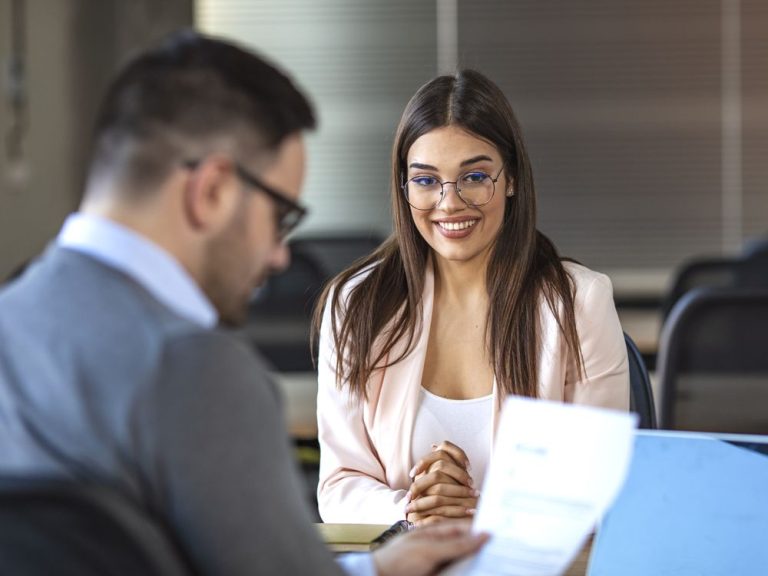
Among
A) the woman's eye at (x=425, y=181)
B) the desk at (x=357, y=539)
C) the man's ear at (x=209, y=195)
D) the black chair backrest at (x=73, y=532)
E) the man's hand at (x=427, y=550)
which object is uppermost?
the man's ear at (x=209, y=195)

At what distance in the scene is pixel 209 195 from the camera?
109cm

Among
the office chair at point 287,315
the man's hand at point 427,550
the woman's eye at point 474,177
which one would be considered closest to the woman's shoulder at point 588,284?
the woman's eye at point 474,177

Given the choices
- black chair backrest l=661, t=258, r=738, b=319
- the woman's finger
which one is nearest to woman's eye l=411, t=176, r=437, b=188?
the woman's finger

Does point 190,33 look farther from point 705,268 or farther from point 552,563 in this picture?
point 705,268

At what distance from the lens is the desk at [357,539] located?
157 centimetres

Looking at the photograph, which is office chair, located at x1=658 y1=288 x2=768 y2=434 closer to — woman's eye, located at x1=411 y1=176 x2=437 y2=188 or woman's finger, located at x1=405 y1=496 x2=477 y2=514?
woman's eye, located at x1=411 y1=176 x2=437 y2=188

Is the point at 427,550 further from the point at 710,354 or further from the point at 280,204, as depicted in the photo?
the point at 710,354

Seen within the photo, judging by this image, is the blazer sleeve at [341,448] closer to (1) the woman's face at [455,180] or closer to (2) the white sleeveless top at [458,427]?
(2) the white sleeveless top at [458,427]

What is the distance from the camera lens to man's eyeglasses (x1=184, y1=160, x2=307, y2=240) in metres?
1.10

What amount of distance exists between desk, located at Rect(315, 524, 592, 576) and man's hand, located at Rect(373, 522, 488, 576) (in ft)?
0.95

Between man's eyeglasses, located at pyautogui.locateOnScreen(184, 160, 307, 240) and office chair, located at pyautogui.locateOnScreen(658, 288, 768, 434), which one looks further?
office chair, located at pyautogui.locateOnScreen(658, 288, 768, 434)

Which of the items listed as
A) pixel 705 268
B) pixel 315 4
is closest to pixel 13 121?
pixel 315 4

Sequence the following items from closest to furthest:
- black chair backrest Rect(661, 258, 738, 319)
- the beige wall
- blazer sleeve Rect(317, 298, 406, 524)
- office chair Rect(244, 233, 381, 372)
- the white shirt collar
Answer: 1. the white shirt collar
2. blazer sleeve Rect(317, 298, 406, 524)
3. office chair Rect(244, 233, 381, 372)
4. black chair backrest Rect(661, 258, 738, 319)
5. the beige wall

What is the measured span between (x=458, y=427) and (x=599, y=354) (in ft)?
0.85
